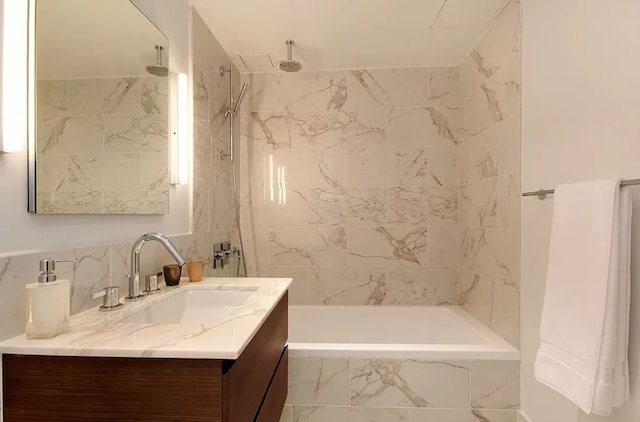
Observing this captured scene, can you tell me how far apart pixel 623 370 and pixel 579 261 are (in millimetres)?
325

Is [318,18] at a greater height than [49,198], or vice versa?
[318,18]

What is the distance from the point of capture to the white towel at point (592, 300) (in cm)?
101

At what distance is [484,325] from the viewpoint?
2.11 m

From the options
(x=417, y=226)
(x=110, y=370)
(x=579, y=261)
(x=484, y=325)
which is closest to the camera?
(x=110, y=370)

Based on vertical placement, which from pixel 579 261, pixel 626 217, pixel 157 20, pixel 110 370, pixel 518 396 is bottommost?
pixel 518 396

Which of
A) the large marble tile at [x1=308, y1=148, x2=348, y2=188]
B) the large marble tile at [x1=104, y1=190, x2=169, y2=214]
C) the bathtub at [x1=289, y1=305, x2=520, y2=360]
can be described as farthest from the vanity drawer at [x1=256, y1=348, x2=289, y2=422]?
the large marble tile at [x1=308, y1=148, x2=348, y2=188]

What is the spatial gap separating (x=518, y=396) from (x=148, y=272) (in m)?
1.78

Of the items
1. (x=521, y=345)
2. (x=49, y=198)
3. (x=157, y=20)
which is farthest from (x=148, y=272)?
(x=521, y=345)

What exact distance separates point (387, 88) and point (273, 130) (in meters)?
0.90

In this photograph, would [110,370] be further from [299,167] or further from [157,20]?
[299,167]

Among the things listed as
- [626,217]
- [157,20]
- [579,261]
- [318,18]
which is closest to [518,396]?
[579,261]

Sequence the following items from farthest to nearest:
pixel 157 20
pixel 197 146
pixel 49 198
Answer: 1. pixel 197 146
2. pixel 157 20
3. pixel 49 198

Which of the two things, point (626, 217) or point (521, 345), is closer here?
point (626, 217)

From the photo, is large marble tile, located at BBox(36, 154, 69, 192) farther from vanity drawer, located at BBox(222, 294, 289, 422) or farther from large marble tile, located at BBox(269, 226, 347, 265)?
large marble tile, located at BBox(269, 226, 347, 265)
